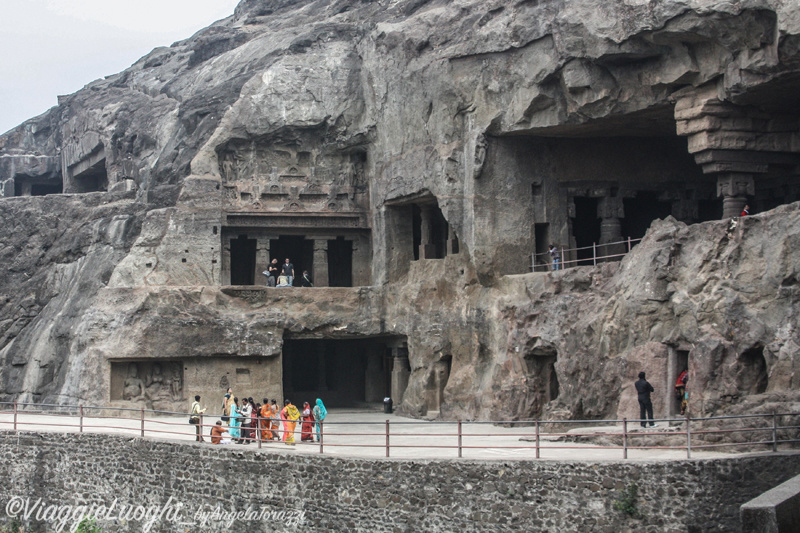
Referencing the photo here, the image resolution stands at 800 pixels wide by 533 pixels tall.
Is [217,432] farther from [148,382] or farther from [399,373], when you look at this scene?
[399,373]

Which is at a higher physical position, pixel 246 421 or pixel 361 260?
pixel 361 260

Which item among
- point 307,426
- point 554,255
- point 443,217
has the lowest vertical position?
point 307,426

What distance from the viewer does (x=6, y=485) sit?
70.8 feet

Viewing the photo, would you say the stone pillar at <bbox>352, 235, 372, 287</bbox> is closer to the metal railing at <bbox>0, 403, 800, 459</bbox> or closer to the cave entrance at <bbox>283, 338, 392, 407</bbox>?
the cave entrance at <bbox>283, 338, 392, 407</bbox>

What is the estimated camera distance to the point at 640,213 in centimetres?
2744

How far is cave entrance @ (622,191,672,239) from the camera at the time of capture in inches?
1073

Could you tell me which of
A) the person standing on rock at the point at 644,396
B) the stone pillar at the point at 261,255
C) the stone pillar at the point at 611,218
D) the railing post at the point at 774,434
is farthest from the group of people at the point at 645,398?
the stone pillar at the point at 261,255

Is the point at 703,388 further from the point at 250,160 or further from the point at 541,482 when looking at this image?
the point at 250,160

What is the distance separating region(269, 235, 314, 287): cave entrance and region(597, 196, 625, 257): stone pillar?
9566 millimetres

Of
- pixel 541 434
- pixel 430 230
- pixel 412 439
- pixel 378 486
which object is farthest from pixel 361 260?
pixel 378 486

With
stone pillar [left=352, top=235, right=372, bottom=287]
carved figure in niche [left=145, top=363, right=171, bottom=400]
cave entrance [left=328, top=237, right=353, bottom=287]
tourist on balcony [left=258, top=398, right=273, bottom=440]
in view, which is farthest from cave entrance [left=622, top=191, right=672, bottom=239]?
carved figure in niche [left=145, top=363, right=171, bottom=400]

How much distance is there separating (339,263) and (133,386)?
26.7 ft

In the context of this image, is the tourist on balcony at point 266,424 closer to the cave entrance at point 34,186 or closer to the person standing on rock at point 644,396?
the person standing on rock at point 644,396

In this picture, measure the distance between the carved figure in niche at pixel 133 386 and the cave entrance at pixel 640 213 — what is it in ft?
39.9
